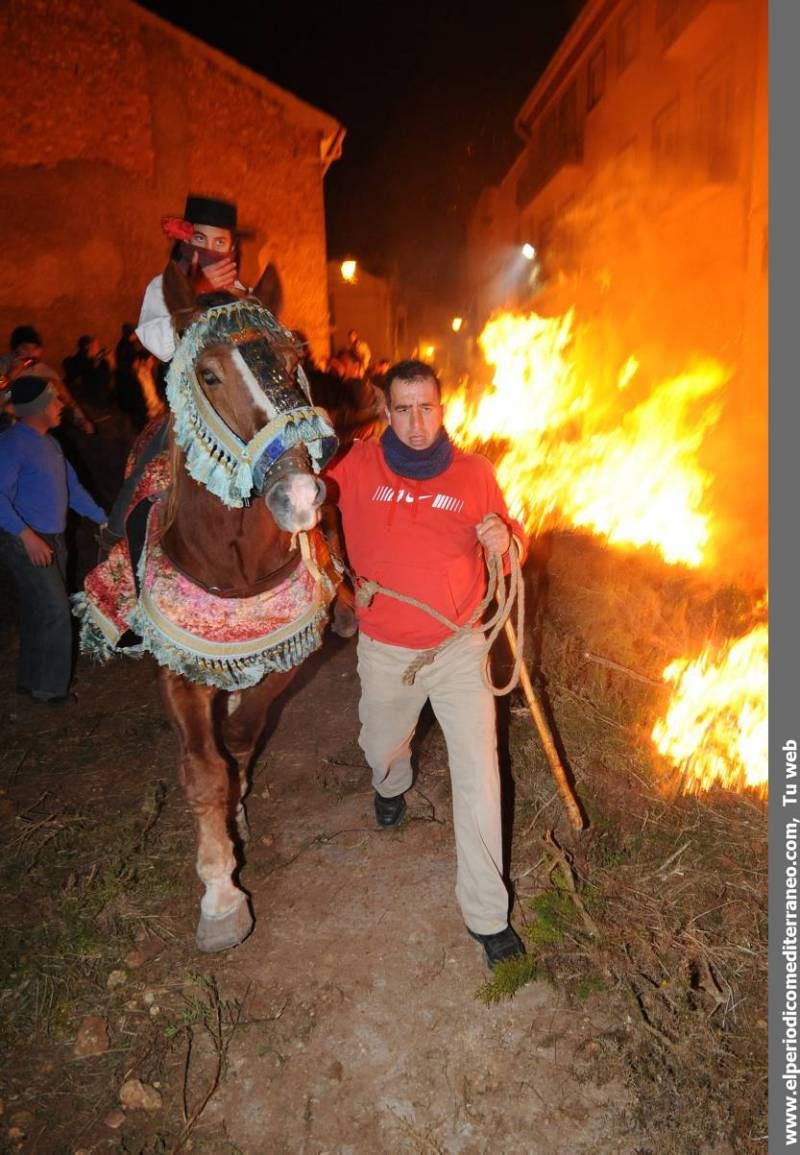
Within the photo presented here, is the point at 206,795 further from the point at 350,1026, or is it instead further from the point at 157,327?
the point at 157,327

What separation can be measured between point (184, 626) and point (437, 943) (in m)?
1.96

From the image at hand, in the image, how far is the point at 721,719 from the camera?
4570mm

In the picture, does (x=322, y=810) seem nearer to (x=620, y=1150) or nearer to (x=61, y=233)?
(x=620, y=1150)

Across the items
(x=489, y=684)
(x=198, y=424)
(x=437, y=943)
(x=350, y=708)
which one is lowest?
(x=350, y=708)

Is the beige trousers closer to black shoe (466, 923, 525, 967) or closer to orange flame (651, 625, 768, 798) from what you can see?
black shoe (466, 923, 525, 967)

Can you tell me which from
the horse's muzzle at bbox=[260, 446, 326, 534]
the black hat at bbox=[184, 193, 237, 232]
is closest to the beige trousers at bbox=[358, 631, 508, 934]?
the horse's muzzle at bbox=[260, 446, 326, 534]

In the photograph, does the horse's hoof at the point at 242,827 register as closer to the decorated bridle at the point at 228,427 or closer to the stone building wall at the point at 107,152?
the decorated bridle at the point at 228,427

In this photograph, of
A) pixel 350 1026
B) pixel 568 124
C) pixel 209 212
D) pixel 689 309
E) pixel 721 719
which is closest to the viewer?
pixel 350 1026

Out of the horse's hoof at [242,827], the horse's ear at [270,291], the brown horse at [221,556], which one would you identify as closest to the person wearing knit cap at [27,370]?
the brown horse at [221,556]

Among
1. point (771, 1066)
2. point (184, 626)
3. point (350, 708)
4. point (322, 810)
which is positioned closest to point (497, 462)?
point (350, 708)

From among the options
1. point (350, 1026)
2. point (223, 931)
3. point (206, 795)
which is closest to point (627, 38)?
point (206, 795)

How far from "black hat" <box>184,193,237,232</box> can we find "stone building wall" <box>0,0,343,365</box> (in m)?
6.21

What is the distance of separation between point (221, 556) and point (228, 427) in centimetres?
69

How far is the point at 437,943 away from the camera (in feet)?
11.4
